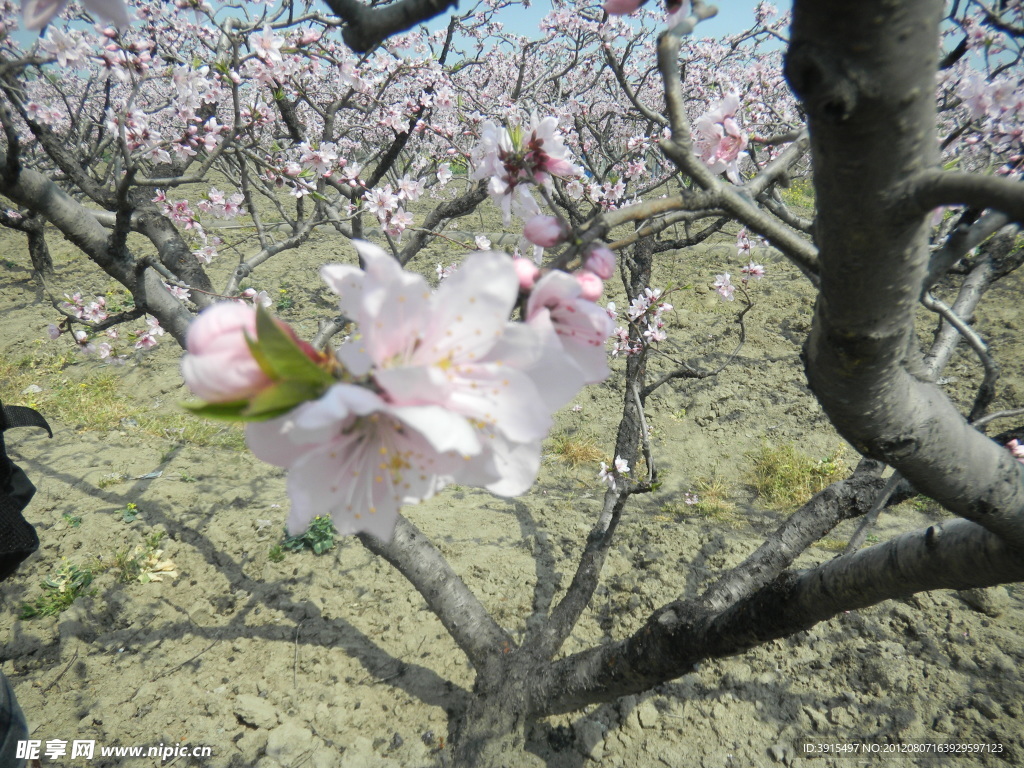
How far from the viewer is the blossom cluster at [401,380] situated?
1.65ft

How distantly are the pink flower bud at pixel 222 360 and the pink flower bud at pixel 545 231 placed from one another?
0.40 metres

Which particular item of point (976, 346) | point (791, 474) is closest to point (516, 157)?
point (976, 346)

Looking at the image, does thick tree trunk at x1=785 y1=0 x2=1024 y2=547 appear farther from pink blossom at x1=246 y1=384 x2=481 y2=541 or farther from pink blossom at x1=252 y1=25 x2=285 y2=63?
pink blossom at x1=252 y1=25 x2=285 y2=63

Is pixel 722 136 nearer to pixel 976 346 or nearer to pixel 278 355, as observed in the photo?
pixel 976 346

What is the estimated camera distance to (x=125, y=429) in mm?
4695

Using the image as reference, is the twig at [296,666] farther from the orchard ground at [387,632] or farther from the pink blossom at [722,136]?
the pink blossom at [722,136]

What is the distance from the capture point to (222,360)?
0.52 meters

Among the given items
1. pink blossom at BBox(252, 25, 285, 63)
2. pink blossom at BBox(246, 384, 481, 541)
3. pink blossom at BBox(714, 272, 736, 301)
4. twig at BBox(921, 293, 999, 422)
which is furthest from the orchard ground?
pink blossom at BBox(252, 25, 285, 63)

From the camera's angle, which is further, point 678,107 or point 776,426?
point 776,426

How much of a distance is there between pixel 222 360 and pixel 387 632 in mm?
2458

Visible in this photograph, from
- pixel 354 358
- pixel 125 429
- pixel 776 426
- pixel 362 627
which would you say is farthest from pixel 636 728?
pixel 125 429

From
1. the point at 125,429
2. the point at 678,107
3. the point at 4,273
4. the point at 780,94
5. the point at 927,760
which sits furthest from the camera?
the point at 780,94

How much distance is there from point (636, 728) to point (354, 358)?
2269 mm

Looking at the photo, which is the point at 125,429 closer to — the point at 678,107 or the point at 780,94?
the point at 678,107
